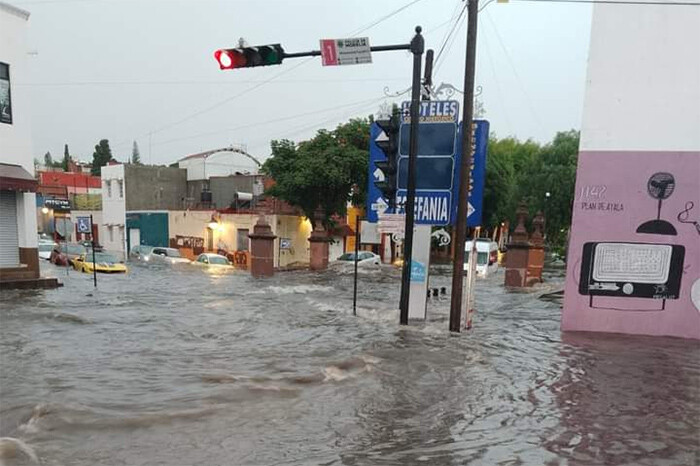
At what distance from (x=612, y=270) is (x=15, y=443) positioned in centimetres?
941

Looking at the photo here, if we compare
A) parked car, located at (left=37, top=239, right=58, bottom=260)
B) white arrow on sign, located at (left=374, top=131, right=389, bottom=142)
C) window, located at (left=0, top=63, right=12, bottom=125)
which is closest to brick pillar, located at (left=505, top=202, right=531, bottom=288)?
white arrow on sign, located at (left=374, top=131, right=389, bottom=142)

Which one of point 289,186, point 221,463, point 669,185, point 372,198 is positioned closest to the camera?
point 221,463

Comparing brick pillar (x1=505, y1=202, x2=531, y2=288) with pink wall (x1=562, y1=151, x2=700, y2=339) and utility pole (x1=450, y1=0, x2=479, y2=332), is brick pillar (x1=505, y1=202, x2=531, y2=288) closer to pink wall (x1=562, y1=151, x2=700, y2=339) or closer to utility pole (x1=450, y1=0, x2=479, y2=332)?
pink wall (x1=562, y1=151, x2=700, y2=339)

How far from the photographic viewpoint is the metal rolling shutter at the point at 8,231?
53.7 ft

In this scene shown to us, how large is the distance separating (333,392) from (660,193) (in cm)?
695

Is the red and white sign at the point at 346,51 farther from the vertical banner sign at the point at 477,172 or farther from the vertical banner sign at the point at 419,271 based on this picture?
the vertical banner sign at the point at 419,271

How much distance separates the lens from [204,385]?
6.51 meters

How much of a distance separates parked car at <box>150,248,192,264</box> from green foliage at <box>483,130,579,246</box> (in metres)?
22.5

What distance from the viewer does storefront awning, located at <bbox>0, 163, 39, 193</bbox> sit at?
15523 millimetres

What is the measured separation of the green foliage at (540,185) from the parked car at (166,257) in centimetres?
2253

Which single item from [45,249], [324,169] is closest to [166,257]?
[45,249]

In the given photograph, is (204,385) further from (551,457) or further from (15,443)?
(551,457)

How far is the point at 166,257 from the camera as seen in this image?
29.5 m

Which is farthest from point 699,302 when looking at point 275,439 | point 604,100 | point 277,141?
point 277,141
